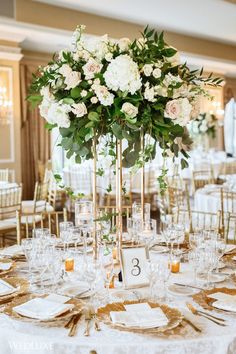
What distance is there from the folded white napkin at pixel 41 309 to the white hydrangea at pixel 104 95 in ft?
3.07

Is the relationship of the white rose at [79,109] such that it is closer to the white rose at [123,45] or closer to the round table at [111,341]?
the white rose at [123,45]

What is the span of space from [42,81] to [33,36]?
5.52 metres

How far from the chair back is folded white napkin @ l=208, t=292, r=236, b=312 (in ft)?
12.1

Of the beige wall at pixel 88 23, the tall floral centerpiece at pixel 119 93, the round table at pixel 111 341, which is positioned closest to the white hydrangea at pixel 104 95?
the tall floral centerpiece at pixel 119 93

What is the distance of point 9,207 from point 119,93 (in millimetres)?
3558

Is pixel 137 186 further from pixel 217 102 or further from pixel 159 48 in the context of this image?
pixel 159 48

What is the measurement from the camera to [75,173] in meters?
7.88

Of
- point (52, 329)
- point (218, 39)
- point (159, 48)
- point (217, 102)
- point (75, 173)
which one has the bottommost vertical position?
point (52, 329)

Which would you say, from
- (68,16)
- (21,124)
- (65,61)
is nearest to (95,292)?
(65,61)

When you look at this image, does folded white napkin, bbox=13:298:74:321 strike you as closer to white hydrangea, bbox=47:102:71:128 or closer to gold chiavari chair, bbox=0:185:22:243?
white hydrangea, bbox=47:102:71:128

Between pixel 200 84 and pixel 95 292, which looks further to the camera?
pixel 200 84

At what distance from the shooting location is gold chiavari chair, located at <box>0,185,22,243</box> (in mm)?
5154

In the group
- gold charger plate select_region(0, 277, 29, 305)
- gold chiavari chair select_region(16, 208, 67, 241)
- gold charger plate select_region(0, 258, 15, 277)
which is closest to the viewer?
gold charger plate select_region(0, 277, 29, 305)

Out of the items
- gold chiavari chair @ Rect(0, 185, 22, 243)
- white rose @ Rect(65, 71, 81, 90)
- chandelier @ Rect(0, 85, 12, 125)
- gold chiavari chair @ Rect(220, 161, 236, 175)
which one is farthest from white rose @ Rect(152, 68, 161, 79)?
gold chiavari chair @ Rect(220, 161, 236, 175)
